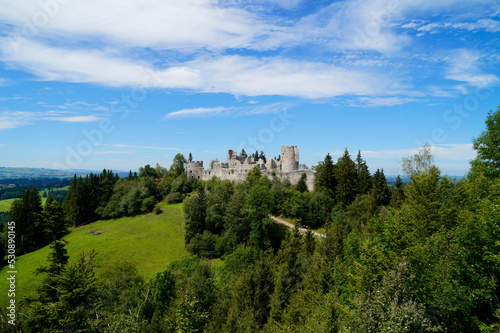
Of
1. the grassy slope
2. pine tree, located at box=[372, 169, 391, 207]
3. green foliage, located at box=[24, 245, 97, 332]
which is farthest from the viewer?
the grassy slope

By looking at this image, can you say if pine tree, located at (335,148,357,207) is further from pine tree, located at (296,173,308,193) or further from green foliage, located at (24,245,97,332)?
green foliage, located at (24,245,97,332)

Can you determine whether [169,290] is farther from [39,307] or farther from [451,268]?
[451,268]

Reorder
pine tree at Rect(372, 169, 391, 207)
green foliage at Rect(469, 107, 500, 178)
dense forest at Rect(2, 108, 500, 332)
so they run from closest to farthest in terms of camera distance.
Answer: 1. dense forest at Rect(2, 108, 500, 332)
2. green foliage at Rect(469, 107, 500, 178)
3. pine tree at Rect(372, 169, 391, 207)

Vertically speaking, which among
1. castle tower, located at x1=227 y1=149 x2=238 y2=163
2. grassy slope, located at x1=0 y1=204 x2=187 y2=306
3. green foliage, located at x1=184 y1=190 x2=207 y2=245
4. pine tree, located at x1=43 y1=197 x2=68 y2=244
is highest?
castle tower, located at x1=227 y1=149 x2=238 y2=163

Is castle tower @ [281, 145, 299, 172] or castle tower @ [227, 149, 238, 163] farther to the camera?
castle tower @ [227, 149, 238, 163]

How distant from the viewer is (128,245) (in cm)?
4647

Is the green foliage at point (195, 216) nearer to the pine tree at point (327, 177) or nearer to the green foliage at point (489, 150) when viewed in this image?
the pine tree at point (327, 177)

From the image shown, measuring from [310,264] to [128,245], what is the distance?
30.9 metres

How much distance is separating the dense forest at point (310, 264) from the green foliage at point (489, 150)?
108 millimetres

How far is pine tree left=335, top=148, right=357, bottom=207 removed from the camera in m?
45.2

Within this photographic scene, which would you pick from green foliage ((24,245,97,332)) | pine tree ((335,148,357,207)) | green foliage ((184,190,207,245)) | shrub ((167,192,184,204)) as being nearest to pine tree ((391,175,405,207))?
pine tree ((335,148,357,207))

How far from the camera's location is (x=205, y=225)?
4659cm

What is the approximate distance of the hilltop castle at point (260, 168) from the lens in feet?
179

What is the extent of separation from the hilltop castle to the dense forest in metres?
2.92
